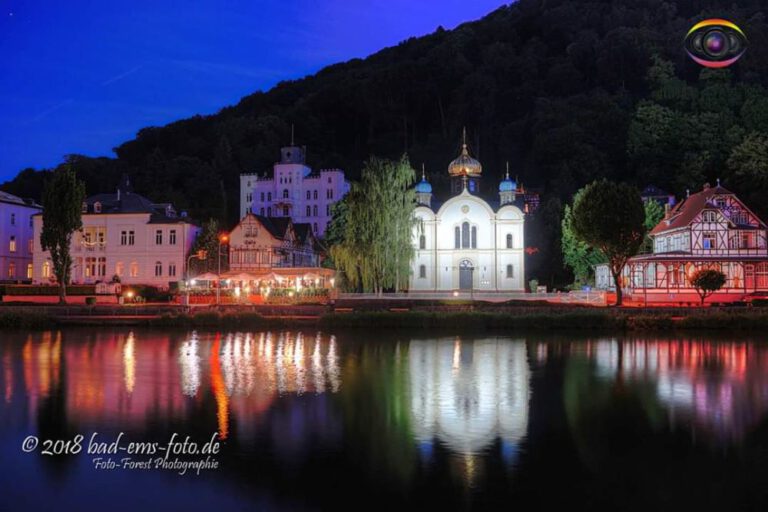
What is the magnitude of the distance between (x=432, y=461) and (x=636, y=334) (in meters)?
26.7

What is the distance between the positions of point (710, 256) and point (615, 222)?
11.7 m

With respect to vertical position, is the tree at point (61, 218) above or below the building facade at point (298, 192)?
below

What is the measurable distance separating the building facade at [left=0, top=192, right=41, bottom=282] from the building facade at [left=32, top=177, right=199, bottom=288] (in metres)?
6.47

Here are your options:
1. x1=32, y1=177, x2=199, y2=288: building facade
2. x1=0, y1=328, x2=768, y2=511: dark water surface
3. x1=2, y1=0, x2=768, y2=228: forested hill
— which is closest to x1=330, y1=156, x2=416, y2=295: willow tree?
x1=32, y1=177, x2=199, y2=288: building facade

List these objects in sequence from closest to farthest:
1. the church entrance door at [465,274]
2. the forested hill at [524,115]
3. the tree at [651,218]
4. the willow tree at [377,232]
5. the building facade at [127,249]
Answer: the willow tree at [377,232] → the church entrance door at [465,274] → the building facade at [127,249] → the tree at [651,218] → the forested hill at [524,115]

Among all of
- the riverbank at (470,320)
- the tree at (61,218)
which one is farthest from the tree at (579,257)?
the tree at (61,218)

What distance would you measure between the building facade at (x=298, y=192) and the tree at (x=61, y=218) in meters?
50.3

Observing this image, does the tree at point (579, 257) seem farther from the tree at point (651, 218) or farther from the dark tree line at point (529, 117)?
the tree at point (651, 218)

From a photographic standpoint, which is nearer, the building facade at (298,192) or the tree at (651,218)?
the tree at (651,218)

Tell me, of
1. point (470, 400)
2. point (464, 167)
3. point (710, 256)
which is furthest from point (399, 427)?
point (464, 167)

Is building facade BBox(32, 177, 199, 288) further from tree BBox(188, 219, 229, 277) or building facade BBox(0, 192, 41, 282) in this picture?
building facade BBox(0, 192, 41, 282)

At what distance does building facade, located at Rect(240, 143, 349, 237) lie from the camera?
10319 centimetres

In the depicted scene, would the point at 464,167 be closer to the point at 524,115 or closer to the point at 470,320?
the point at 470,320

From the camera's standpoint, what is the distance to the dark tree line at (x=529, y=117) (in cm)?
8938
